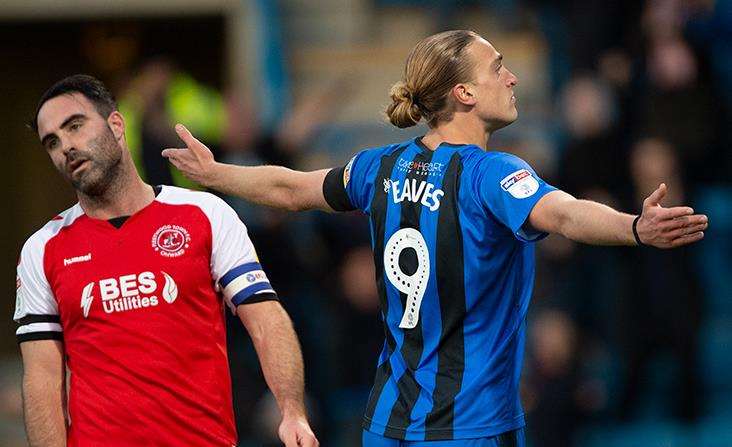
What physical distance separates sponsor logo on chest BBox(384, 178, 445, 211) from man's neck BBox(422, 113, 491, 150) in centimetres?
18

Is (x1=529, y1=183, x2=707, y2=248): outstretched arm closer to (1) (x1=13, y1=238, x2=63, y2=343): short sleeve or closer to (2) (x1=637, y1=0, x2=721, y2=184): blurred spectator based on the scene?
(1) (x1=13, y1=238, x2=63, y2=343): short sleeve

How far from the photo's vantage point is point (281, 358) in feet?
17.7

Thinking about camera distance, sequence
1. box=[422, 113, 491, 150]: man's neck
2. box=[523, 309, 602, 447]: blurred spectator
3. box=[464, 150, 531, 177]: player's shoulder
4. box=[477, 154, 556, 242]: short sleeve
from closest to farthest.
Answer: box=[477, 154, 556, 242]: short sleeve < box=[464, 150, 531, 177]: player's shoulder < box=[422, 113, 491, 150]: man's neck < box=[523, 309, 602, 447]: blurred spectator

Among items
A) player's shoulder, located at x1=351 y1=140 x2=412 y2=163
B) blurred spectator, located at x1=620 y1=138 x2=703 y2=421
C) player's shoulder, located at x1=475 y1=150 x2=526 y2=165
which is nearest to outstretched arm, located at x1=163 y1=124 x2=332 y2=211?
player's shoulder, located at x1=351 y1=140 x2=412 y2=163

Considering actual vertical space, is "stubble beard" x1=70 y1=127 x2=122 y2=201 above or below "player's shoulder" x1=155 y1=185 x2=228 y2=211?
above

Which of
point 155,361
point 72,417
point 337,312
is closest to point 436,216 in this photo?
point 155,361

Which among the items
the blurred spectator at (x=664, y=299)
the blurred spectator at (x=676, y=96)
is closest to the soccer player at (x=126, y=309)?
the blurred spectator at (x=664, y=299)

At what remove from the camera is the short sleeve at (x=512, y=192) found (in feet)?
15.6

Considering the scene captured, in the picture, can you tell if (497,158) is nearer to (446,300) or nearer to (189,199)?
(446,300)

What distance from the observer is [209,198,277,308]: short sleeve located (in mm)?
5457

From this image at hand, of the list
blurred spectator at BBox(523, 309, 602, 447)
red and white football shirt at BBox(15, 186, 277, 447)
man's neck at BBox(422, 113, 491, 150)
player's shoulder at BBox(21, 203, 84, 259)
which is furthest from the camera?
blurred spectator at BBox(523, 309, 602, 447)

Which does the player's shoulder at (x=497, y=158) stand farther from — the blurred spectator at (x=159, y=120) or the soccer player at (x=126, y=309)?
the blurred spectator at (x=159, y=120)

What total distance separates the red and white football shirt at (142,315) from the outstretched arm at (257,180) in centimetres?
20

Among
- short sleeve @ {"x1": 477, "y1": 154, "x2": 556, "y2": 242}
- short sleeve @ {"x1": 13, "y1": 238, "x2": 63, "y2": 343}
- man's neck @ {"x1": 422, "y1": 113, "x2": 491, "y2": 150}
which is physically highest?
man's neck @ {"x1": 422, "y1": 113, "x2": 491, "y2": 150}
